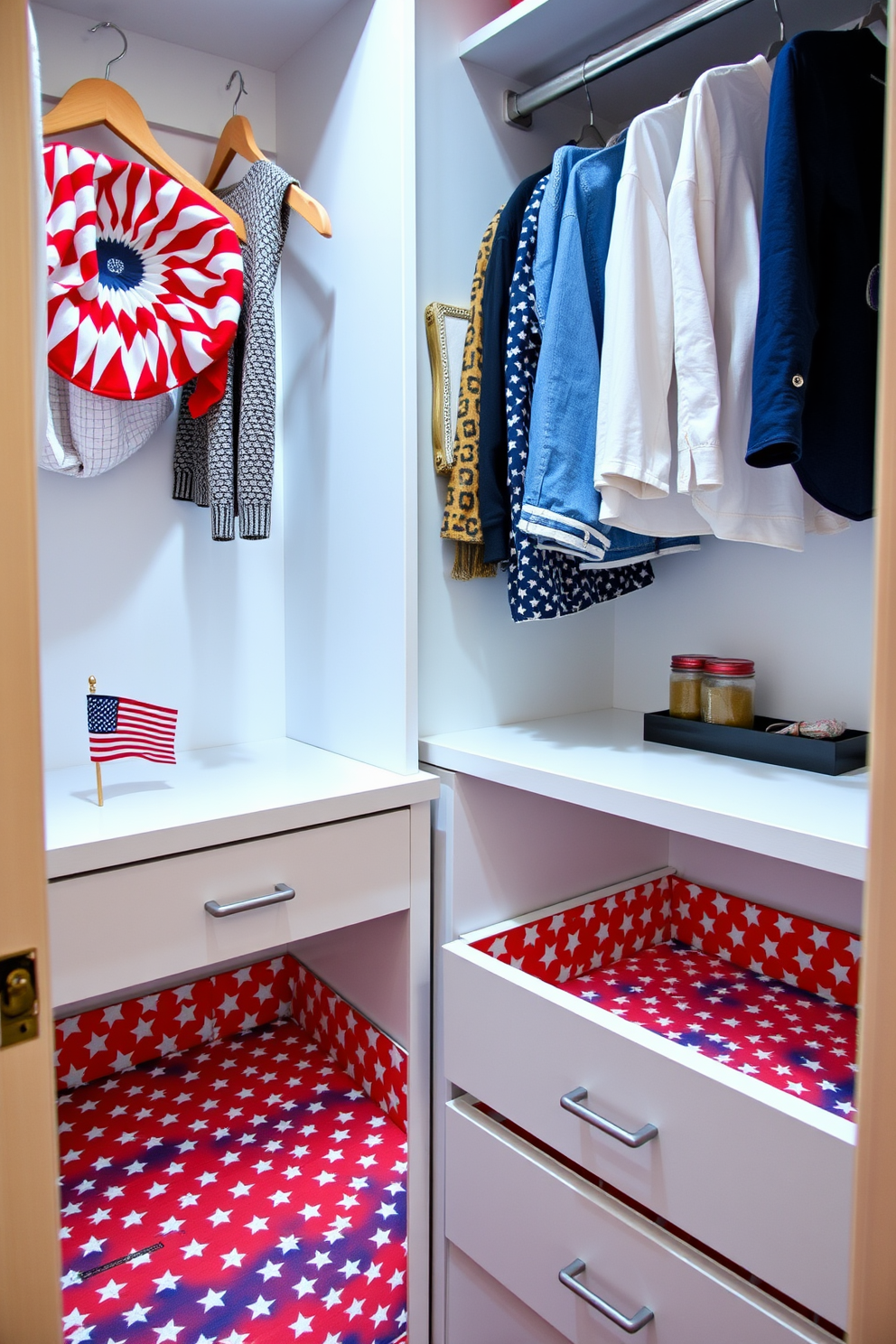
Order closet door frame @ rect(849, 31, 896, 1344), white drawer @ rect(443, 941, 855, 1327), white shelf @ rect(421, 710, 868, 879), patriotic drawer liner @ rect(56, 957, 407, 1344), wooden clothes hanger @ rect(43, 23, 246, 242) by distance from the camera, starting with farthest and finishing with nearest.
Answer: wooden clothes hanger @ rect(43, 23, 246, 242) → patriotic drawer liner @ rect(56, 957, 407, 1344) → white shelf @ rect(421, 710, 868, 879) → white drawer @ rect(443, 941, 855, 1327) → closet door frame @ rect(849, 31, 896, 1344)

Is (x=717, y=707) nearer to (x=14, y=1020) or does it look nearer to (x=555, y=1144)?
(x=555, y=1144)

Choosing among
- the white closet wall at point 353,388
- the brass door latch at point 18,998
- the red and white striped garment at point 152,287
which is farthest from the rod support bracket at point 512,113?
the brass door latch at point 18,998

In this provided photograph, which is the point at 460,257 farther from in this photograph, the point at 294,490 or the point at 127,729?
the point at 127,729

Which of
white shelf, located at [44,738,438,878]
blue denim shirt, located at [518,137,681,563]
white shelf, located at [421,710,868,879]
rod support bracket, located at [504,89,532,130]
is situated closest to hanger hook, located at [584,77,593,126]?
rod support bracket, located at [504,89,532,130]

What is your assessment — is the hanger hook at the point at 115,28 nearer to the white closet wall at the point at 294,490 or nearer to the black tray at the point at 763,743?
the white closet wall at the point at 294,490

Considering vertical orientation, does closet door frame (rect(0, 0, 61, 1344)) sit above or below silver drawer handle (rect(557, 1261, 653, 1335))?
above

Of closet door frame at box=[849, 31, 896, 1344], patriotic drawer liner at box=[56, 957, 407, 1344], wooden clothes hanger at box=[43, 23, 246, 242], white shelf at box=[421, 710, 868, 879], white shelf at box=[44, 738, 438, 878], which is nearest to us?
closet door frame at box=[849, 31, 896, 1344]

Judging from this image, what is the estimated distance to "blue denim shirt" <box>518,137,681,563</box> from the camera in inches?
47.8

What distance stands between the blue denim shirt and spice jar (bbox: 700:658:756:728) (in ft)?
0.98

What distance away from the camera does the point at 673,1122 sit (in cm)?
99

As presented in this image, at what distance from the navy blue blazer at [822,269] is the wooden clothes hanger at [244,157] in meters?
0.65

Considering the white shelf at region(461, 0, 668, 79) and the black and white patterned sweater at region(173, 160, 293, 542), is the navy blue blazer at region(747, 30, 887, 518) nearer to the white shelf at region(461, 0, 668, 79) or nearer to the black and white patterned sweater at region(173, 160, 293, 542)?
the white shelf at region(461, 0, 668, 79)

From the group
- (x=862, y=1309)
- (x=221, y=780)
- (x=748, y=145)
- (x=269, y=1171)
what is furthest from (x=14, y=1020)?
(x=748, y=145)

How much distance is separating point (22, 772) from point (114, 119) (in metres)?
1.17
